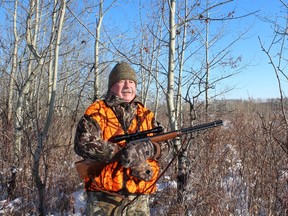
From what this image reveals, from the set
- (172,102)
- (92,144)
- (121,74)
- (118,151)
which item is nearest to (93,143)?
(92,144)

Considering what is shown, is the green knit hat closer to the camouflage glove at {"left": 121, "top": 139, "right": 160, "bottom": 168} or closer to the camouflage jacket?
the camouflage jacket

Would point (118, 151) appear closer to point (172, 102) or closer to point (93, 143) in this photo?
point (93, 143)

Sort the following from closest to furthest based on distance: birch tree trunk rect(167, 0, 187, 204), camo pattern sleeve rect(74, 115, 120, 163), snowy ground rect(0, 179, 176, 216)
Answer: camo pattern sleeve rect(74, 115, 120, 163), birch tree trunk rect(167, 0, 187, 204), snowy ground rect(0, 179, 176, 216)

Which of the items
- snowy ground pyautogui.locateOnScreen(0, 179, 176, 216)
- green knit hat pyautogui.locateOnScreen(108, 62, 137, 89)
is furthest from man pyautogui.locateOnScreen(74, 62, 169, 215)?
snowy ground pyautogui.locateOnScreen(0, 179, 176, 216)

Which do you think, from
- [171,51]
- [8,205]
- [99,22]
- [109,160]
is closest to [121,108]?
[109,160]

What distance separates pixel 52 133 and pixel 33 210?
7.38ft

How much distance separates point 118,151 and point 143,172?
9.1 inches

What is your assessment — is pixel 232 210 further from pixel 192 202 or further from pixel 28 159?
pixel 28 159

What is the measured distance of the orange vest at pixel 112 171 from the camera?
82.6 inches

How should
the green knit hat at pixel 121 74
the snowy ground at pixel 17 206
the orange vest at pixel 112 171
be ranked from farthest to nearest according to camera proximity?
the snowy ground at pixel 17 206, the green knit hat at pixel 121 74, the orange vest at pixel 112 171

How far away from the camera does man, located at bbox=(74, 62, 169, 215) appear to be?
2.02 m

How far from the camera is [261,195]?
3348mm

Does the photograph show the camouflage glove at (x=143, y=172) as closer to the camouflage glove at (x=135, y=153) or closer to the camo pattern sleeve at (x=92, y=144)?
the camouflage glove at (x=135, y=153)

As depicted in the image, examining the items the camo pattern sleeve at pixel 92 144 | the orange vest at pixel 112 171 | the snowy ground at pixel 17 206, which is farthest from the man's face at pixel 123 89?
the snowy ground at pixel 17 206
